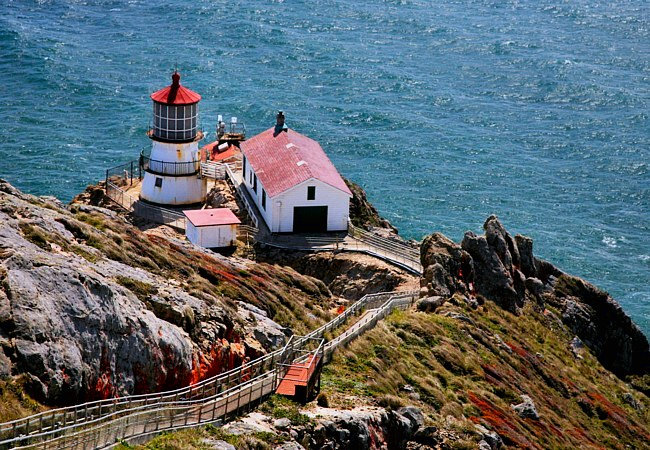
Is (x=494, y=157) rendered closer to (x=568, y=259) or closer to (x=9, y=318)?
(x=568, y=259)

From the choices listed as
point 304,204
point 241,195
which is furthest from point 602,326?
point 241,195

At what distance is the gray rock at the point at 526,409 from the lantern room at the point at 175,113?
82.3 ft

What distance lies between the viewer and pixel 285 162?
187 feet

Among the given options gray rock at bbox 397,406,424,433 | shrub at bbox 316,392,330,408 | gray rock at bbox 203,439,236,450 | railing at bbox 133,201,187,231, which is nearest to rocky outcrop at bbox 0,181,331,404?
gray rock at bbox 203,439,236,450

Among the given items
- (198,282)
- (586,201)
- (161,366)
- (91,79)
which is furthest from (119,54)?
(161,366)

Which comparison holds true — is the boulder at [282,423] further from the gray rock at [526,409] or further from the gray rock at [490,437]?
the gray rock at [526,409]

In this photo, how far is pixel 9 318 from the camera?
2464 cm

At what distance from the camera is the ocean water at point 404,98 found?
84.0 meters

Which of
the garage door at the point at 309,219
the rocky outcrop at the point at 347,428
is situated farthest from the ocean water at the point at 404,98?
the rocky outcrop at the point at 347,428

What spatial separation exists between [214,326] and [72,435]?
31.3 ft

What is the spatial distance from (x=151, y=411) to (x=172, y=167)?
110 ft

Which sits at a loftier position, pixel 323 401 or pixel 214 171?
pixel 214 171

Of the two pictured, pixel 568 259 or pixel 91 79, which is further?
pixel 91 79

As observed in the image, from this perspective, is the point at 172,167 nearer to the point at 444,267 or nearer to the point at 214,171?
the point at 214,171
